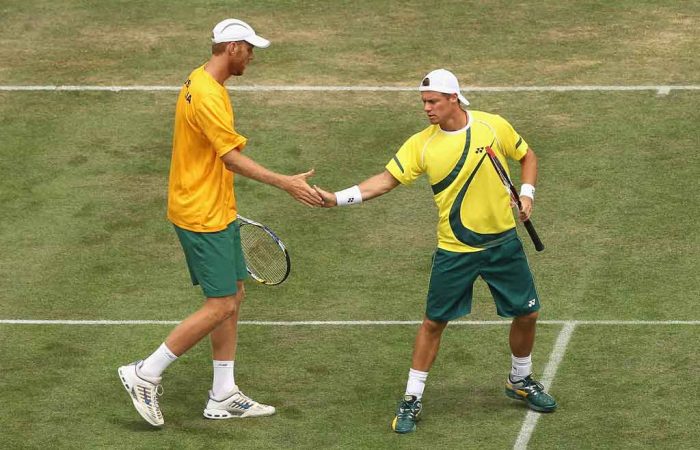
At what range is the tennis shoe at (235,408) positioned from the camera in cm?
1191

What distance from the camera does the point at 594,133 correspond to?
1720 cm

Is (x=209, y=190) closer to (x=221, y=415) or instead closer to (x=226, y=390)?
(x=226, y=390)

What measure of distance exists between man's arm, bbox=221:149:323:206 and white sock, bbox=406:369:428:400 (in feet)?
4.66

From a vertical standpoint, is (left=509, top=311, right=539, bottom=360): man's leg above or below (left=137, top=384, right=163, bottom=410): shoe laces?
above

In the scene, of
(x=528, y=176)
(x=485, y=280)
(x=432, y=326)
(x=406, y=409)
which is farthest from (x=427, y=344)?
(x=528, y=176)

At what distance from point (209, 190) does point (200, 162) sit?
0.21m

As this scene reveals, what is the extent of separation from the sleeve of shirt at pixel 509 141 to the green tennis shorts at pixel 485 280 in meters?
0.64

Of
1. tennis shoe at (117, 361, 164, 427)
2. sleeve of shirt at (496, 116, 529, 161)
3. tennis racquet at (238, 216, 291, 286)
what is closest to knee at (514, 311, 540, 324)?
sleeve of shirt at (496, 116, 529, 161)

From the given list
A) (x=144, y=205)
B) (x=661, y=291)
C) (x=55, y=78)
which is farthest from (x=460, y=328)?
(x=55, y=78)

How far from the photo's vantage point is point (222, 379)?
11.9 m

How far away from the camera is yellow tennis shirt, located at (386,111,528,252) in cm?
1141

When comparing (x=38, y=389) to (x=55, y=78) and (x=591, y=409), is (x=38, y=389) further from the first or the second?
(x=55, y=78)

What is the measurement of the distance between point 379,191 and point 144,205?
16.2 ft

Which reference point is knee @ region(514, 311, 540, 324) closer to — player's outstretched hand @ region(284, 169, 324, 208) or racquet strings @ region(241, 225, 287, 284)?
player's outstretched hand @ region(284, 169, 324, 208)
